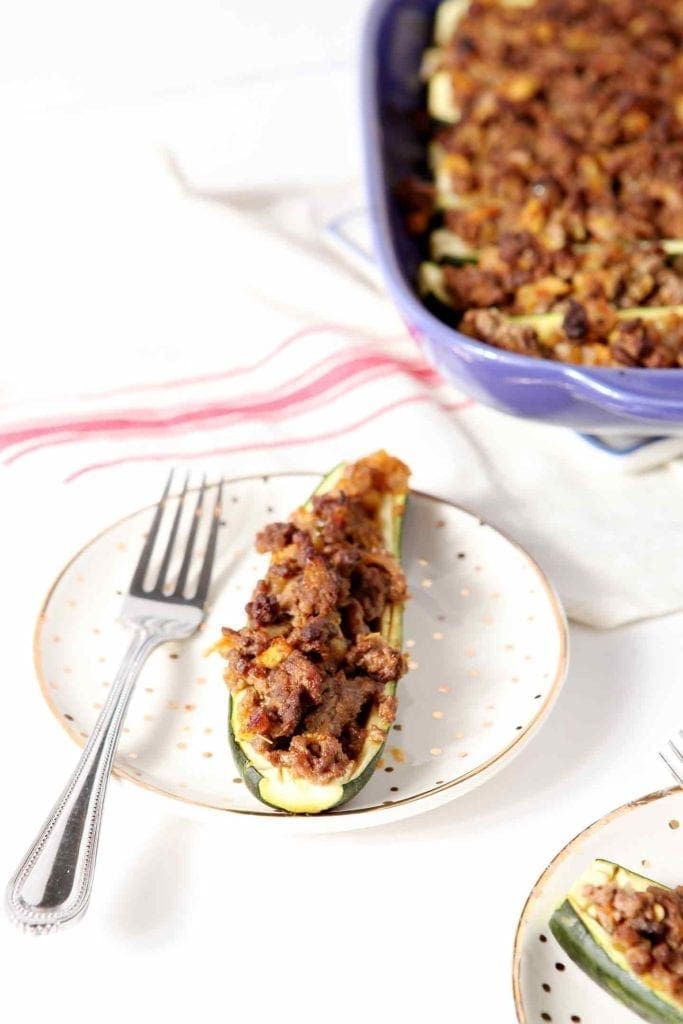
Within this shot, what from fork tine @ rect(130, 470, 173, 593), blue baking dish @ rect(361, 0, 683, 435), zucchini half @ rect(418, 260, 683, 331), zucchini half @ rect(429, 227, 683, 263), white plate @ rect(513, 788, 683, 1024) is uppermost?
blue baking dish @ rect(361, 0, 683, 435)

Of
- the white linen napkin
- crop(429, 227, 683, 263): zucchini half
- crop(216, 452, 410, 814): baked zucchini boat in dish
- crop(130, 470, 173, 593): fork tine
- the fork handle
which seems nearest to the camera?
the fork handle

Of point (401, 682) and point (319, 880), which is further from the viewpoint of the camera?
point (401, 682)

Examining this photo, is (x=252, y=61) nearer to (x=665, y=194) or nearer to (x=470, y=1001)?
(x=665, y=194)

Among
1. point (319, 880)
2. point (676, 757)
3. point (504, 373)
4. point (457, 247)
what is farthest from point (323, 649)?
point (457, 247)

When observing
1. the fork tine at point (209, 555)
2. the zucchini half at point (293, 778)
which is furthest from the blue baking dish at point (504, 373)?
the zucchini half at point (293, 778)

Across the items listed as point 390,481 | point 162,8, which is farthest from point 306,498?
point 162,8

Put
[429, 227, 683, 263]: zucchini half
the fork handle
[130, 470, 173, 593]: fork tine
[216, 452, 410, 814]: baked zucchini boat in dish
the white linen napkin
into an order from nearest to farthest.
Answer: the fork handle
[216, 452, 410, 814]: baked zucchini boat in dish
[130, 470, 173, 593]: fork tine
the white linen napkin
[429, 227, 683, 263]: zucchini half

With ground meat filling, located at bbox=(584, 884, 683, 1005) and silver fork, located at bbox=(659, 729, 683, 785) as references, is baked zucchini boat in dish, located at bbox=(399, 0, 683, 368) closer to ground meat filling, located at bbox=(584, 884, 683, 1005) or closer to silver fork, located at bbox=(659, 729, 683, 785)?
silver fork, located at bbox=(659, 729, 683, 785)

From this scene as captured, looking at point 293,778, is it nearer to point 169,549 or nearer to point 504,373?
point 169,549

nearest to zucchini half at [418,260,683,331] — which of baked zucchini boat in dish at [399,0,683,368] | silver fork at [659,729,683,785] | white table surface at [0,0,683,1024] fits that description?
baked zucchini boat in dish at [399,0,683,368]
